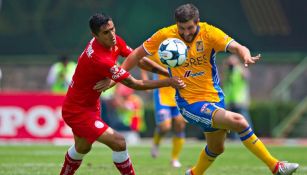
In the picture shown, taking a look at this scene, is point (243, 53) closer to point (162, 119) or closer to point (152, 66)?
point (152, 66)

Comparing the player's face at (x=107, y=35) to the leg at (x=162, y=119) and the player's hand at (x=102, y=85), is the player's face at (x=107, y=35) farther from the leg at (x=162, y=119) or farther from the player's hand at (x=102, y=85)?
the leg at (x=162, y=119)

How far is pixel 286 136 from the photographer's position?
80.0ft

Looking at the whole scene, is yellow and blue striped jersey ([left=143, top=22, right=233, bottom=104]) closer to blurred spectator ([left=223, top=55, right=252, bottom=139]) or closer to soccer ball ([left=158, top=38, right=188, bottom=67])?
soccer ball ([left=158, top=38, right=188, bottom=67])

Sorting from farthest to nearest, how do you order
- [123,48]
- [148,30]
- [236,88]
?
[148,30], [236,88], [123,48]

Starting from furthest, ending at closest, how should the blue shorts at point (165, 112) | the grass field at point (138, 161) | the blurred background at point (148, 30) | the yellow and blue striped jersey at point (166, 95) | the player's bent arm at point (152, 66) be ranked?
Result: the blurred background at point (148, 30) < the blue shorts at point (165, 112) < the yellow and blue striped jersey at point (166, 95) < the grass field at point (138, 161) < the player's bent arm at point (152, 66)

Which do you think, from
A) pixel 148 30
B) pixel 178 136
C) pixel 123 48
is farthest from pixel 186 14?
pixel 148 30

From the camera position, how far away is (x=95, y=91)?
9.96 m

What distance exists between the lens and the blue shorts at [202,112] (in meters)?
10.0

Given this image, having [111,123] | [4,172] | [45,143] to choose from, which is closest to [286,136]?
[111,123]

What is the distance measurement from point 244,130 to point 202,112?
542 millimetres

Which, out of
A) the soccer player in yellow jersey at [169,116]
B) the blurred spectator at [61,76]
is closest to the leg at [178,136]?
the soccer player in yellow jersey at [169,116]

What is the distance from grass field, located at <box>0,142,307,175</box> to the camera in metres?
12.4

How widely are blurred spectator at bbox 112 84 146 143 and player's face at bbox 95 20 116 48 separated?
527 inches

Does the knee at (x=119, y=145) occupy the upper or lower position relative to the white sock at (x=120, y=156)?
upper
